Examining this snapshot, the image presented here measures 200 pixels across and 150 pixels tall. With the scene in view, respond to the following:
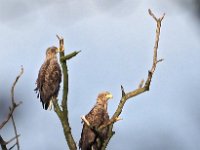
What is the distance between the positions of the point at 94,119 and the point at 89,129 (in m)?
0.22

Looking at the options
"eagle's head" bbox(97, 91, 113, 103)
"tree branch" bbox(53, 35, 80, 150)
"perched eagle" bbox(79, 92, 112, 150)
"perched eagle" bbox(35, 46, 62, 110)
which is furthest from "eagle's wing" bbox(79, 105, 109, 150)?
"perched eagle" bbox(35, 46, 62, 110)

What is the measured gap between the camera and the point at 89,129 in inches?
376

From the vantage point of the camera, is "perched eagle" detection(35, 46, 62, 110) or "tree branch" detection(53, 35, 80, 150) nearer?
"tree branch" detection(53, 35, 80, 150)

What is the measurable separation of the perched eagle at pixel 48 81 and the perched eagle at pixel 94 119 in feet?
7.80

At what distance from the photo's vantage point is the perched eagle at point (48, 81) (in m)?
12.4

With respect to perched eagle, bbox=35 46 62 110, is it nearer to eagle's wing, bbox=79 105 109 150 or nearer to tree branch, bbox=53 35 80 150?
eagle's wing, bbox=79 105 109 150

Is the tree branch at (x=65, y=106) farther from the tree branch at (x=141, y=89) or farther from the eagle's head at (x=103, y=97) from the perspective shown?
the eagle's head at (x=103, y=97)

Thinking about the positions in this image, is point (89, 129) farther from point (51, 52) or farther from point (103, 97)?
point (51, 52)

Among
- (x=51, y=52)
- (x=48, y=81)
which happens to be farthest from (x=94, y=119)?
(x=51, y=52)

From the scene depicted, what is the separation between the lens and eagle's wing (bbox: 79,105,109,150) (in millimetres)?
9288

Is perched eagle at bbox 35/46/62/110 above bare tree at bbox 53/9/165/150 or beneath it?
above

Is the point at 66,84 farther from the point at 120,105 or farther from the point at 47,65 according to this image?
the point at 47,65

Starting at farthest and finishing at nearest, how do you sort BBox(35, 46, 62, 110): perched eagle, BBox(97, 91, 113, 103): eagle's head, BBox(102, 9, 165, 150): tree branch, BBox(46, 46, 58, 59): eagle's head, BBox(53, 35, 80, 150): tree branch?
Answer: BBox(46, 46, 58, 59): eagle's head, BBox(35, 46, 62, 110): perched eagle, BBox(97, 91, 113, 103): eagle's head, BBox(102, 9, 165, 150): tree branch, BBox(53, 35, 80, 150): tree branch

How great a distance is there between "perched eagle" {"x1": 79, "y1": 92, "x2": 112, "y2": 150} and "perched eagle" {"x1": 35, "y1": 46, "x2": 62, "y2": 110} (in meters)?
2.38
